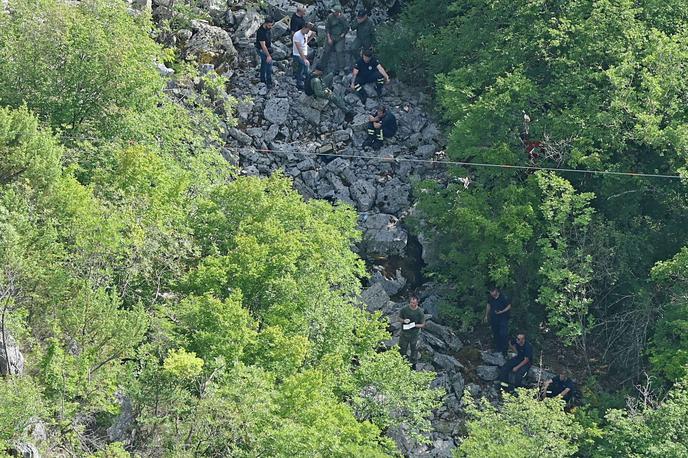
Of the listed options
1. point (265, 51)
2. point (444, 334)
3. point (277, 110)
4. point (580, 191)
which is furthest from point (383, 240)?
point (265, 51)

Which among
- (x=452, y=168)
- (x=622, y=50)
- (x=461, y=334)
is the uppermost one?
(x=622, y=50)

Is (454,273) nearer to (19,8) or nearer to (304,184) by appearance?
(304,184)

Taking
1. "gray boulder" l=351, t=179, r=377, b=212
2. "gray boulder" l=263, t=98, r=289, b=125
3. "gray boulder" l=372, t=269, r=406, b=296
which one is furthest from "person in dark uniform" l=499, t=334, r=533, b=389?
"gray boulder" l=263, t=98, r=289, b=125

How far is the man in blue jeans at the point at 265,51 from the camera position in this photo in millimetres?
33906

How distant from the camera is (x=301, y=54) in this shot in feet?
110

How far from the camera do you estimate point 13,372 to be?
71.3ft

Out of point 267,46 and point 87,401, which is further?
point 267,46

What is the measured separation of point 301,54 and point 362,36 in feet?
4.77

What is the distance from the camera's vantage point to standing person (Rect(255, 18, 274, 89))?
111 feet

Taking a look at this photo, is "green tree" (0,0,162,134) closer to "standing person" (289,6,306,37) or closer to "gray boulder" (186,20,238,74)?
"gray boulder" (186,20,238,74)

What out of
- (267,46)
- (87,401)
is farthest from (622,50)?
(87,401)

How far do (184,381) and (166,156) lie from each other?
23.5 feet

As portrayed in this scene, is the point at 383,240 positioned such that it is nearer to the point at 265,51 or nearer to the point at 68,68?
the point at 265,51

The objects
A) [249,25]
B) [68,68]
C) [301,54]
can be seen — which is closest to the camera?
[68,68]
